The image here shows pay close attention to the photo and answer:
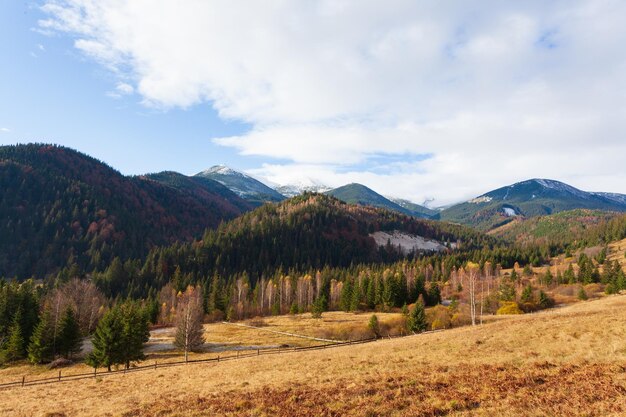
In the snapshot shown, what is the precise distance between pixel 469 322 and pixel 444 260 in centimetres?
11908

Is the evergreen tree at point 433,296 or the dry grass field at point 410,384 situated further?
the evergreen tree at point 433,296

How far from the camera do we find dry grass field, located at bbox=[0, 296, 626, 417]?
17547 millimetres

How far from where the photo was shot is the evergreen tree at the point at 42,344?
61750 millimetres

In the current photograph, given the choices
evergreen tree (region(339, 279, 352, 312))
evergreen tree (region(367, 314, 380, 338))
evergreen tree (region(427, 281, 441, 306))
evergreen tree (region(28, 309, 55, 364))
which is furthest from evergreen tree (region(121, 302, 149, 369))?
evergreen tree (region(427, 281, 441, 306))

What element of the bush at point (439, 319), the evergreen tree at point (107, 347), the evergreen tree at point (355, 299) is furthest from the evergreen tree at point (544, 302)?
the evergreen tree at point (107, 347)

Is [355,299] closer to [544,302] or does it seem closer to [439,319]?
[439,319]

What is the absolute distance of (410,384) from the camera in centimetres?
2262

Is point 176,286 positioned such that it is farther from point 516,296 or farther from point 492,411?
point 492,411

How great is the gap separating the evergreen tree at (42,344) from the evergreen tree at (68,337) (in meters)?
1.34

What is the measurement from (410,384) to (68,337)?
6881 centimetres

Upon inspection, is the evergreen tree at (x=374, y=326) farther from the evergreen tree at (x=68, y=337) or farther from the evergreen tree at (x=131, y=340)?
the evergreen tree at (x=68, y=337)

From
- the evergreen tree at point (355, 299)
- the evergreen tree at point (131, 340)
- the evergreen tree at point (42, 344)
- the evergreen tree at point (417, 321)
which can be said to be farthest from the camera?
the evergreen tree at point (355, 299)

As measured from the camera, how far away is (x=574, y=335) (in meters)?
31.2

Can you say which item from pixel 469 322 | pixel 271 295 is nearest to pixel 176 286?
pixel 271 295
